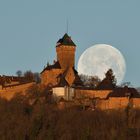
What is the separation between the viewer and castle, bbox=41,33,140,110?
285ft

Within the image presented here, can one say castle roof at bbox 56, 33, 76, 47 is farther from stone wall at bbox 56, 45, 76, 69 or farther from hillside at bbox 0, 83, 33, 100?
hillside at bbox 0, 83, 33, 100

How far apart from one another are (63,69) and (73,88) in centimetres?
415

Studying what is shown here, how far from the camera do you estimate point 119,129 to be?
264 ft

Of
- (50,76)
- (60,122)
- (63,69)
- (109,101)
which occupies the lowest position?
(60,122)

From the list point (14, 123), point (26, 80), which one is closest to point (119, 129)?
point (14, 123)

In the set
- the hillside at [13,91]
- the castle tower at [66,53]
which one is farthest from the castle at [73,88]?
the hillside at [13,91]

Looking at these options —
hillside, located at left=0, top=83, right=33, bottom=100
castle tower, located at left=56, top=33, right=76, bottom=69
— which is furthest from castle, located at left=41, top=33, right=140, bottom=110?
hillside, located at left=0, top=83, right=33, bottom=100

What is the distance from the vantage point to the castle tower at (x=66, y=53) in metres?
95.5

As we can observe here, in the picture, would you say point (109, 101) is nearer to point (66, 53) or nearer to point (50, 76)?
point (50, 76)

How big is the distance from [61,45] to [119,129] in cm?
1747

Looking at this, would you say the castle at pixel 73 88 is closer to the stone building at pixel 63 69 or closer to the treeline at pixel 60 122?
the stone building at pixel 63 69

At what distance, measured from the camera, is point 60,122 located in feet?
270

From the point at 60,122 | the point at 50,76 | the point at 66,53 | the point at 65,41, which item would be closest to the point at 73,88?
the point at 50,76

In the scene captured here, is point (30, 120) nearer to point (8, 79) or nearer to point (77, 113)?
point (77, 113)
